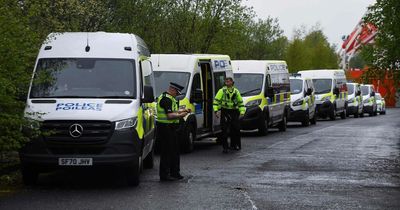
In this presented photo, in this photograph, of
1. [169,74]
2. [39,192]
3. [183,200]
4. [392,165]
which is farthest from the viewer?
[169,74]

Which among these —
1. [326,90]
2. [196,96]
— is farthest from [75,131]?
[326,90]

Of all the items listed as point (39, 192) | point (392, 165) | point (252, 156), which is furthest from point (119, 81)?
point (392, 165)

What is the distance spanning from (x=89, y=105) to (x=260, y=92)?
12490 mm

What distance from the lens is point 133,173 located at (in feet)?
36.8

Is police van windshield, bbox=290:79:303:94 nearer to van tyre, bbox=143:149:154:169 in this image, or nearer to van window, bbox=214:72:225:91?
van window, bbox=214:72:225:91

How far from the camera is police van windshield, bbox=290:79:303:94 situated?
2975cm

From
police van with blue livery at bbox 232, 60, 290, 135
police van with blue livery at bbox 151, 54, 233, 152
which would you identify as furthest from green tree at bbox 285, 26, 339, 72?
police van with blue livery at bbox 151, 54, 233, 152

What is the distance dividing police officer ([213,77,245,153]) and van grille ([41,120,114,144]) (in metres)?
6.91

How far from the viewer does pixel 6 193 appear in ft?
34.7

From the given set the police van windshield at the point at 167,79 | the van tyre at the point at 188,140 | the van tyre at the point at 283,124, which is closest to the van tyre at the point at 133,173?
the van tyre at the point at 188,140

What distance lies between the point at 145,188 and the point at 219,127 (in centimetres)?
843

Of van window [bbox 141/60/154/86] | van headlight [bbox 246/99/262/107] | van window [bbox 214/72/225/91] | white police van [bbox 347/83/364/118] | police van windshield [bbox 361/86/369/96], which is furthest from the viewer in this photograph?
police van windshield [bbox 361/86/369/96]

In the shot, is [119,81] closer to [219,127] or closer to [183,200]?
[183,200]

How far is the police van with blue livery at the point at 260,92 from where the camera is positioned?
74.6 ft
